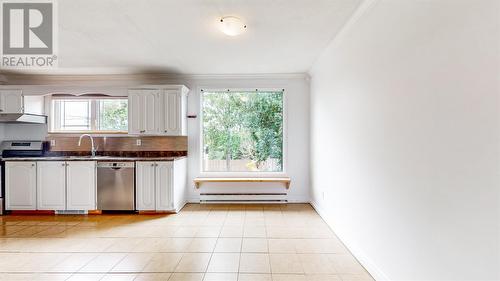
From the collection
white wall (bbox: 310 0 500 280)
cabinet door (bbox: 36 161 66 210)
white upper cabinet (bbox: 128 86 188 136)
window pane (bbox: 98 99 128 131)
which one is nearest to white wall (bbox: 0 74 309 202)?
window pane (bbox: 98 99 128 131)

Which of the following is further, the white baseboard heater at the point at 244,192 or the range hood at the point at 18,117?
the white baseboard heater at the point at 244,192

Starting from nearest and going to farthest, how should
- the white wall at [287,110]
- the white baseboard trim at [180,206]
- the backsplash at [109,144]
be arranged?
1. the white baseboard trim at [180,206]
2. the backsplash at [109,144]
3. the white wall at [287,110]

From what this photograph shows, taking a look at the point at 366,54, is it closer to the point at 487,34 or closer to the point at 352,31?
the point at 352,31

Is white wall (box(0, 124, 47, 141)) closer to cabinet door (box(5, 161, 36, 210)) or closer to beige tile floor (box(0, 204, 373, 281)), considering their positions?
cabinet door (box(5, 161, 36, 210))

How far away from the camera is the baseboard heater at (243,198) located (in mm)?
5242

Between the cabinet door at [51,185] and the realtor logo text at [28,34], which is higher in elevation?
the realtor logo text at [28,34]

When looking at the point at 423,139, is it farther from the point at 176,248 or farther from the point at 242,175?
the point at 242,175

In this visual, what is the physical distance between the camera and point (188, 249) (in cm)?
302

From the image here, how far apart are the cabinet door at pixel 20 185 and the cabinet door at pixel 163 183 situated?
1.97 metres

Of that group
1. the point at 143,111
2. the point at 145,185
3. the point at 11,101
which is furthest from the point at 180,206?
the point at 11,101

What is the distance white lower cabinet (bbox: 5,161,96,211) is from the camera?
4.49 m

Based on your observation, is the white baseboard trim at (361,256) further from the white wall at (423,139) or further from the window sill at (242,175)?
the window sill at (242,175)

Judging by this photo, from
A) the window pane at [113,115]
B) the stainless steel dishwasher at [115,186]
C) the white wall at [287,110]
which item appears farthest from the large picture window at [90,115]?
the stainless steel dishwasher at [115,186]

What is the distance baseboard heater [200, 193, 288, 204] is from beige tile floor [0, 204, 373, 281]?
2.57 ft
